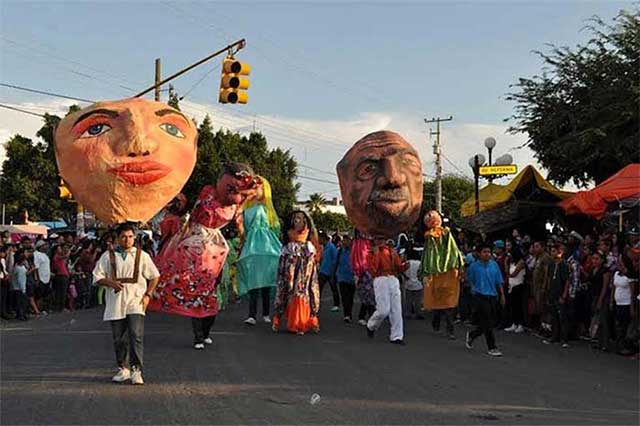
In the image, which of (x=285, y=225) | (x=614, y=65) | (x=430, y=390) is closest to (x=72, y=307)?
(x=285, y=225)

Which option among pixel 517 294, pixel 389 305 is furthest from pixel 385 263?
pixel 517 294

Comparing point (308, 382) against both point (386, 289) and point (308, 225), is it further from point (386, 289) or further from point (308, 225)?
point (308, 225)

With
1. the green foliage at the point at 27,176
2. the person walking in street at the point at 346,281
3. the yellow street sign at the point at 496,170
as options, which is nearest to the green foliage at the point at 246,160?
the green foliage at the point at 27,176

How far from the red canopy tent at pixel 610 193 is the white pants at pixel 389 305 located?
15.9ft

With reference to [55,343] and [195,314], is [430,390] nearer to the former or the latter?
[195,314]

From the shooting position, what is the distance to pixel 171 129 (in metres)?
12.4

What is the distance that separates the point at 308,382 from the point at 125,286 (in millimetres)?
2011

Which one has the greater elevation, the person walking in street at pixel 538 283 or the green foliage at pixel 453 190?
the green foliage at pixel 453 190

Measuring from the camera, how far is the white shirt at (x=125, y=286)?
24.0ft

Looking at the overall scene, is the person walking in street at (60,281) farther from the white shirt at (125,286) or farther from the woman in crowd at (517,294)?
the white shirt at (125,286)

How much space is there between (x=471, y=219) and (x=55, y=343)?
13.1 m

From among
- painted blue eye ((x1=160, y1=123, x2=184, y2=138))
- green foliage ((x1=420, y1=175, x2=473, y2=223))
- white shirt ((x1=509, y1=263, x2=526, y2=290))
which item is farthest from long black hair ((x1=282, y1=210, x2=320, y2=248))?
green foliage ((x1=420, y1=175, x2=473, y2=223))

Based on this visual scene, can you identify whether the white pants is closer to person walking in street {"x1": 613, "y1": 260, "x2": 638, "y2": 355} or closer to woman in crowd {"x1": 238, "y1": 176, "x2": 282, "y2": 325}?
woman in crowd {"x1": 238, "y1": 176, "x2": 282, "y2": 325}

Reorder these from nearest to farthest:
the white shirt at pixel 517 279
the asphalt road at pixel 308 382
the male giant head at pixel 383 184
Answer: the asphalt road at pixel 308 382 < the white shirt at pixel 517 279 < the male giant head at pixel 383 184
